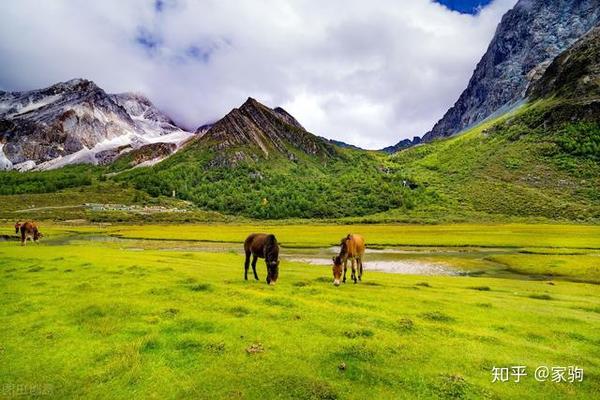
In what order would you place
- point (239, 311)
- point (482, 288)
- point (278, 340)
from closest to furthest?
point (278, 340), point (239, 311), point (482, 288)

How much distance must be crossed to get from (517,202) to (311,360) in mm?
198967

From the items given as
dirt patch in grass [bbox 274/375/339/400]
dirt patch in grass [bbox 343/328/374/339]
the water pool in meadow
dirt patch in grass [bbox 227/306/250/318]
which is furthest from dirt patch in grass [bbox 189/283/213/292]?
the water pool in meadow

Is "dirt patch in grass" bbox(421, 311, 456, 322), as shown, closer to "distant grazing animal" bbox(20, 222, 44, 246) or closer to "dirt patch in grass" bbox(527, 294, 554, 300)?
"dirt patch in grass" bbox(527, 294, 554, 300)

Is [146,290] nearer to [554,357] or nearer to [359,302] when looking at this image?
[359,302]

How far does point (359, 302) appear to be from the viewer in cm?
2088

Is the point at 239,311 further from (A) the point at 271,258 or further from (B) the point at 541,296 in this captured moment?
(B) the point at 541,296

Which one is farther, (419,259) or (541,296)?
(419,259)

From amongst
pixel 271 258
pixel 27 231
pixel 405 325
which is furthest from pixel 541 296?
pixel 27 231

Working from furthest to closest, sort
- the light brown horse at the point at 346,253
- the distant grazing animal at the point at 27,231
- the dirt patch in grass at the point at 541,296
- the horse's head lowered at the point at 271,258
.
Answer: the distant grazing animal at the point at 27,231 → the light brown horse at the point at 346,253 → the dirt patch in grass at the point at 541,296 → the horse's head lowered at the point at 271,258

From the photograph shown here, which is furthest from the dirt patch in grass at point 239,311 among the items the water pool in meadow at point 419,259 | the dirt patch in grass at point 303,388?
the water pool in meadow at point 419,259

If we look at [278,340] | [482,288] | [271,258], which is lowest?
[482,288]

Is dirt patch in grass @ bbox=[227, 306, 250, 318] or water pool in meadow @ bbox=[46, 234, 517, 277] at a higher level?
dirt patch in grass @ bbox=[227, 306, 250, 318]

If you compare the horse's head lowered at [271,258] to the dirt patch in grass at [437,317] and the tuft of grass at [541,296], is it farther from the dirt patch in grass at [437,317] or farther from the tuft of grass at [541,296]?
the tuft of grass at [541,296]

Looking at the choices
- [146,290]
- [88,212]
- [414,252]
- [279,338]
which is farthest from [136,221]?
[279,338]
